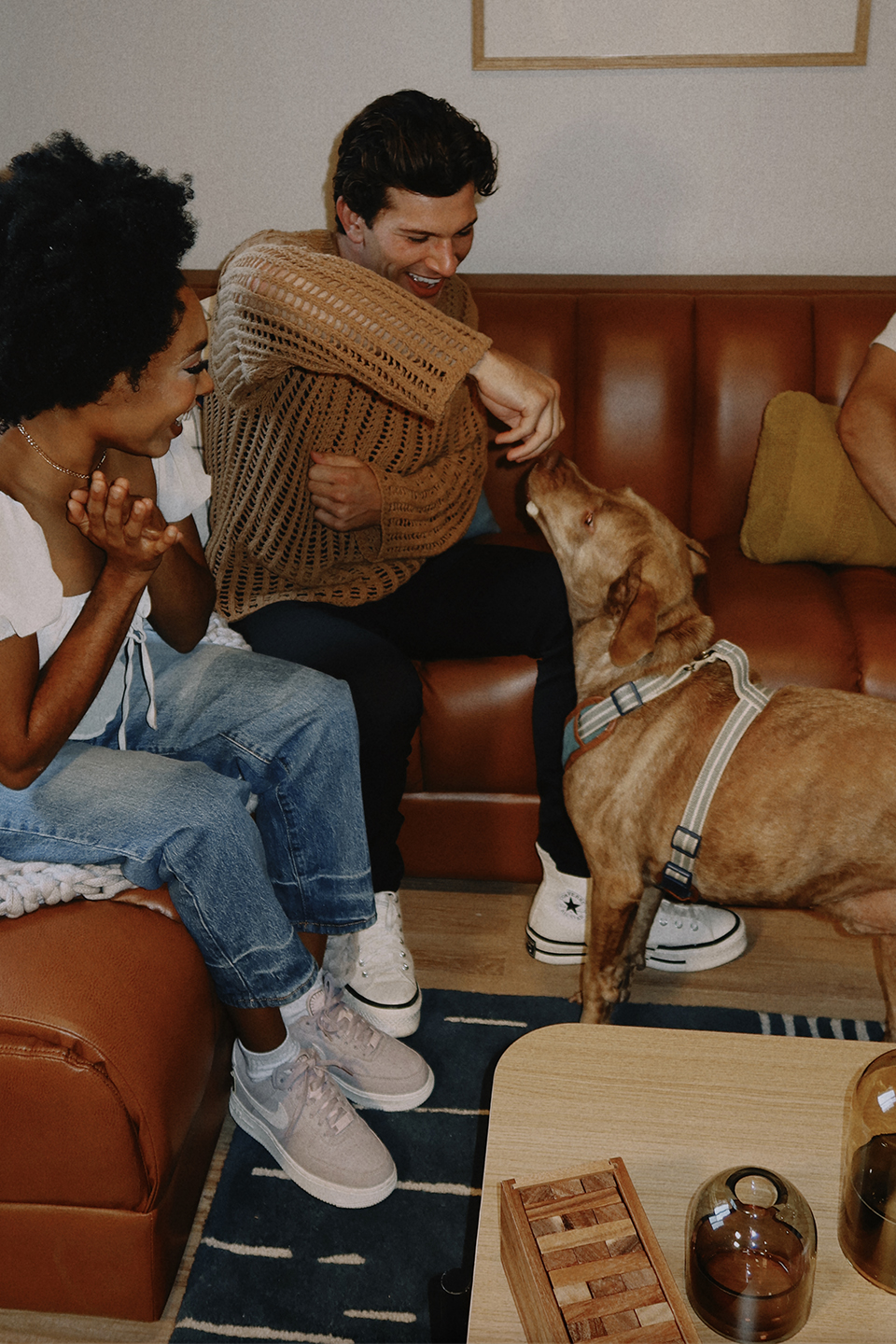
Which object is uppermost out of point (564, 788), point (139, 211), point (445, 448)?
point (139, 211)

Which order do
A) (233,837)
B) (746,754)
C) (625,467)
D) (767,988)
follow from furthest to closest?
(625,467), (767,988), (746,754), (233,837)

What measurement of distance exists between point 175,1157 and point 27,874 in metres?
0.43

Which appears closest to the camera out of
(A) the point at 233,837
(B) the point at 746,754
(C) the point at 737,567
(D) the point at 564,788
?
(A) the point at 233,837

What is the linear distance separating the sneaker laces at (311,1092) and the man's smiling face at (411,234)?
150 centimetres

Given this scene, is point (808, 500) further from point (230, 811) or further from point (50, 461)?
point (50, 461)

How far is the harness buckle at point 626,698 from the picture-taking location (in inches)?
69.0

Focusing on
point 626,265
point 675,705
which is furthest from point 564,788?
point 626,265

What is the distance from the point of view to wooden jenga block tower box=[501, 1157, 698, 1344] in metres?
0.88

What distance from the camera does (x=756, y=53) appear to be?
2785 mm

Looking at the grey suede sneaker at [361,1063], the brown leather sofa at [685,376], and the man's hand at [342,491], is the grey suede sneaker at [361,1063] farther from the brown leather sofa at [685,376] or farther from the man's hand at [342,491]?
the man's hand at [342,491]

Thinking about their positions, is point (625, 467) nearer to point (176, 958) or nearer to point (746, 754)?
point (746, 754)

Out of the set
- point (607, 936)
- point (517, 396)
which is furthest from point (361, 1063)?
point (517, 396)

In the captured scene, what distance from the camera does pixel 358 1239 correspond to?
1.56 metres

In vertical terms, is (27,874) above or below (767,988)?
above
